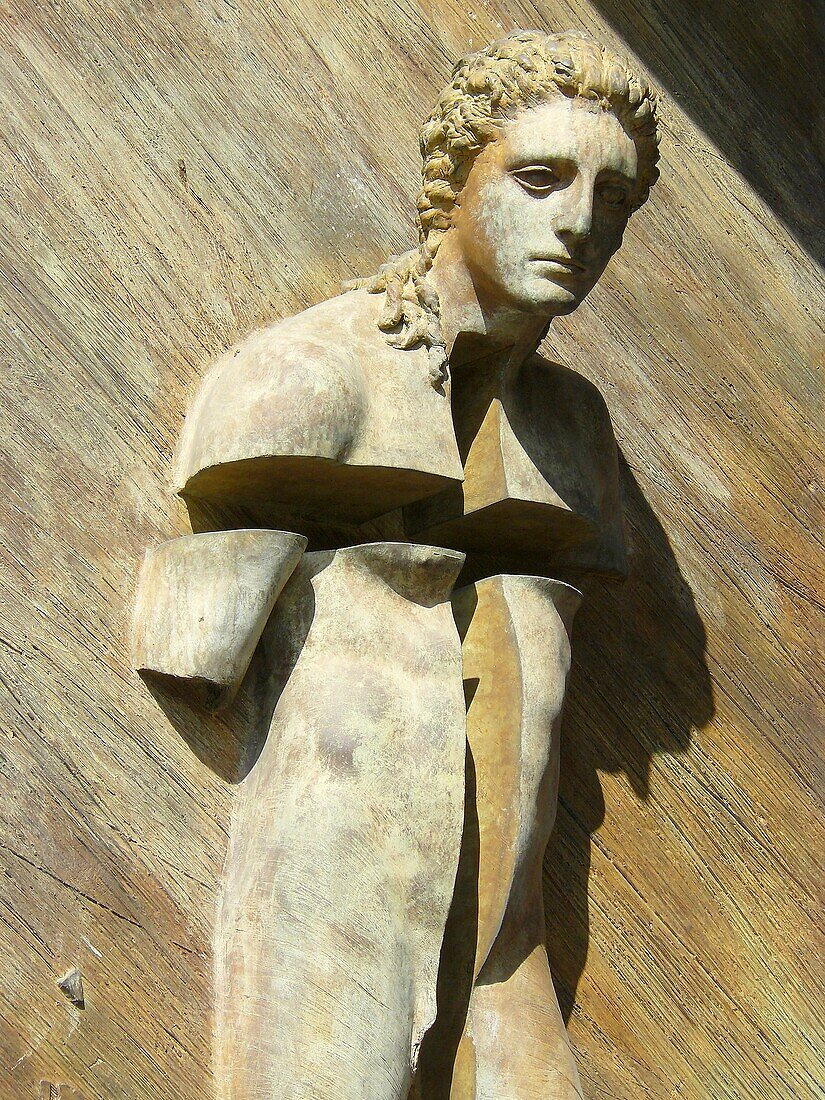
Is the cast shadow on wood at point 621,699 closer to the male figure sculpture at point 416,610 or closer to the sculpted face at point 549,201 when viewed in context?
the male figure sculpture at point 416,610

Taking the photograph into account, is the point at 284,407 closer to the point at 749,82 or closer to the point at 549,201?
the point at 549,201

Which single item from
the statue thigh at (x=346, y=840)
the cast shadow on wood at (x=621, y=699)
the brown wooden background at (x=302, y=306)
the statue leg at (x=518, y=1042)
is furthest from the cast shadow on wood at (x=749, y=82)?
the statue leg at (x=518, y=1042)

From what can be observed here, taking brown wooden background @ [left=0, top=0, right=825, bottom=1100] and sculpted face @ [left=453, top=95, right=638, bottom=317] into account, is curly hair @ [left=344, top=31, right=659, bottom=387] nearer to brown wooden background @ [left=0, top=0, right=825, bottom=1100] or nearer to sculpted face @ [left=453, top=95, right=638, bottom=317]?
sculpted face @ [left=453, top=95, right=638, bottom=317]

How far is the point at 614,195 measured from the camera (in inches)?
75.6

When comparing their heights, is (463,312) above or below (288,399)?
below

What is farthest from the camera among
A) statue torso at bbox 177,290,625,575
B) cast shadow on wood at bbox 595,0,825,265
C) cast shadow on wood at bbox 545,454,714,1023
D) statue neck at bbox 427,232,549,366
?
cast shadow on wood at bbox 595,0,825,265

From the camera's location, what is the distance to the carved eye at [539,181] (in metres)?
1.88

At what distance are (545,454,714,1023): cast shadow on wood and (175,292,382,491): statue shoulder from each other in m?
0.54

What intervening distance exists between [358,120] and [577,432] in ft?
1.81

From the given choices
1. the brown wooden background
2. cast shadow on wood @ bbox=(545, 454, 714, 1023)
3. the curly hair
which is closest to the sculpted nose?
Result: the curly hair

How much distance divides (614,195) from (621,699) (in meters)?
0.70

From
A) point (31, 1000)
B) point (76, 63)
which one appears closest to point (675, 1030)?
point (31, 1000)

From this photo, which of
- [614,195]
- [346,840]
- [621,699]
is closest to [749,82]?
[614,195]

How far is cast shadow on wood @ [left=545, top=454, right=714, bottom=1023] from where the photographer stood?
2094mm
